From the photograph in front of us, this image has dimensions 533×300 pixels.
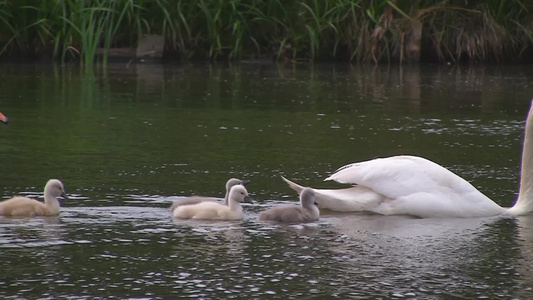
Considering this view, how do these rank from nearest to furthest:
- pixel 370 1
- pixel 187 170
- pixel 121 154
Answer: pixel 187 170 → pixel 121 154 → pixel 370 1

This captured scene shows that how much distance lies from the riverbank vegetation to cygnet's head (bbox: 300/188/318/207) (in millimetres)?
13020

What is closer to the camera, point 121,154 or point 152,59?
point 121,154

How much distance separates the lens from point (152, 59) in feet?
71.0

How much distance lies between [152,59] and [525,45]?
23.7 ft

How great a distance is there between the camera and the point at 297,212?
741cm

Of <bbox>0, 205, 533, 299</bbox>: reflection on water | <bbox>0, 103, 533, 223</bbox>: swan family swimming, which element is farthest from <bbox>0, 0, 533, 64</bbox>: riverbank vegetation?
<bbox>0, 205, 533, 299</bbox>: reflection on water

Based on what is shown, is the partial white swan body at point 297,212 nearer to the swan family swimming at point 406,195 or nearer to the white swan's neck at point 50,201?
the swan family swimming at point 406,195

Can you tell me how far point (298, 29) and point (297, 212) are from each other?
47.3 ft

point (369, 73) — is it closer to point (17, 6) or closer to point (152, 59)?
point (152, 59)

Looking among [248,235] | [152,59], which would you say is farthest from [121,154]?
[152,59]

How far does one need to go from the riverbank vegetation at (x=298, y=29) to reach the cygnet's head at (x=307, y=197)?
13.0 meters

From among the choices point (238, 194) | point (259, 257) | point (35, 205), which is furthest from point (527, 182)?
point (35, 205)

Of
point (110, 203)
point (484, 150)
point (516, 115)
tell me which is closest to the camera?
point (110, 203)

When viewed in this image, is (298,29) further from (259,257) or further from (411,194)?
(259,257)
